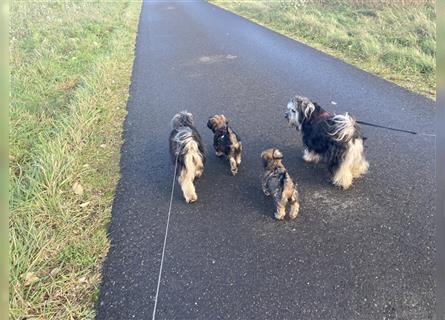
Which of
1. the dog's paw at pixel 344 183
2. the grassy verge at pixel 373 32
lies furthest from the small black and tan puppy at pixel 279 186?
the grassy verge at pixel 373 32

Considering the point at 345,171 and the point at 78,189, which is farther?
the point at 78,189

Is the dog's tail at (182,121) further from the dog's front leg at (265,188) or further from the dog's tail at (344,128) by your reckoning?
the dog's tail at (344,128)

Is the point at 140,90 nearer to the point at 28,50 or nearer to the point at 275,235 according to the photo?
the point at 28,50

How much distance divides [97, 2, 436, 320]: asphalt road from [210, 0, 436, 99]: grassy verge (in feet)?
3.36

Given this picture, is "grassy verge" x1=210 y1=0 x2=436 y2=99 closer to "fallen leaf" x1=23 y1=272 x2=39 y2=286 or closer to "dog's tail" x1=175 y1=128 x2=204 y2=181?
"dog's tail" x1=175 y1=128 x2=204 y2=181

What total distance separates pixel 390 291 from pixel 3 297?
3.02m

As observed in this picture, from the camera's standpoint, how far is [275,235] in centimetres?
388

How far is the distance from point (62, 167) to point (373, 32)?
9624 mm

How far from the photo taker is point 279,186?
3.93m

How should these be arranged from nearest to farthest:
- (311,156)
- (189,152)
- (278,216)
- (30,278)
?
(30,278) → (278,216) → (189,152) → (311,156)

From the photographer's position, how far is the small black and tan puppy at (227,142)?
479cm

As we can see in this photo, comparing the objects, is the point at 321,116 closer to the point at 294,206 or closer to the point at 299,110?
the point at 299,110

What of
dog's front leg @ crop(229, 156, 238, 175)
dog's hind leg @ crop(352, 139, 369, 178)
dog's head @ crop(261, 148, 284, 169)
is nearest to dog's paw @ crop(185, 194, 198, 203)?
dog's front leg @ crop(229, 156, 238, 175)

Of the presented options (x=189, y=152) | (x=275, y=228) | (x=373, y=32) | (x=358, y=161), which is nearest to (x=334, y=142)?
(x=358, y=161)
